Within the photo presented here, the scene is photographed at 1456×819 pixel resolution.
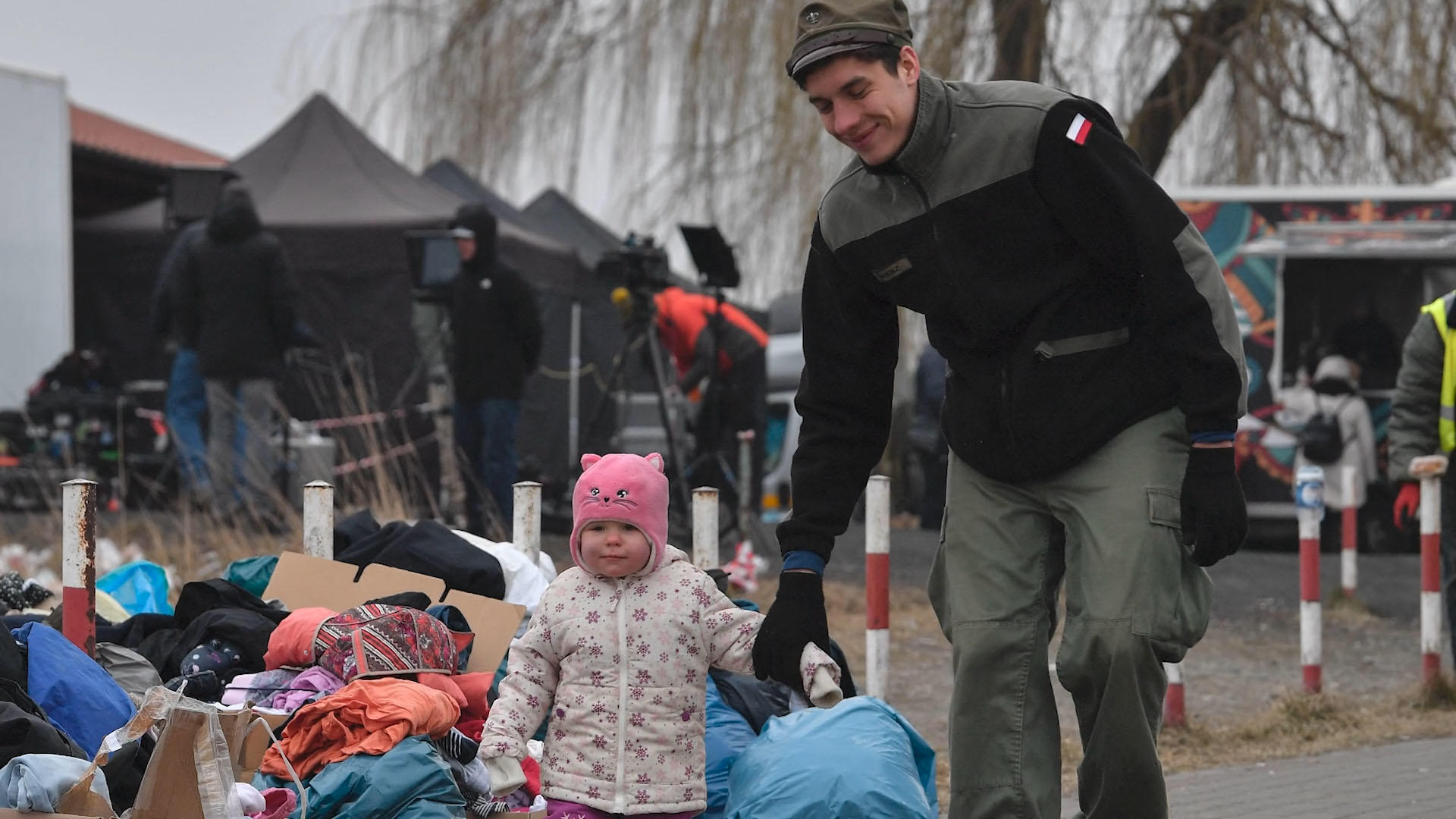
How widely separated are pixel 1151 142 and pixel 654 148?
12.8 ft

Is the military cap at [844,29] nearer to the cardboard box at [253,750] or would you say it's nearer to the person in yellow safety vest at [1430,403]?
the cardboard box at [253,750]

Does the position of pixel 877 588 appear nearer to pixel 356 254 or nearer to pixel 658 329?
pixel 658 329

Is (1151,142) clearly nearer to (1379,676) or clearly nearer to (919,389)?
(919,389)

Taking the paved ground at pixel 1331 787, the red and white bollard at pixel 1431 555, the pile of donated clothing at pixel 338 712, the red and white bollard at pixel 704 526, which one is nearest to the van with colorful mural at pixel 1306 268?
the red and white bollard at pixel 1431 555

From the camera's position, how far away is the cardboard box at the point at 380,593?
5.07 meters

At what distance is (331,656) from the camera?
4.62 metres

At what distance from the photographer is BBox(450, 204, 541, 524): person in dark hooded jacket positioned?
10.7 meters

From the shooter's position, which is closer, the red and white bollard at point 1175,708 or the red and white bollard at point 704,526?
the red and white bollard at point 704,526

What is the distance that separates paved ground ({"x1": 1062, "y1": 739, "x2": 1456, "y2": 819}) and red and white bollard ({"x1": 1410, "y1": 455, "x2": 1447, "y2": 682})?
91cm

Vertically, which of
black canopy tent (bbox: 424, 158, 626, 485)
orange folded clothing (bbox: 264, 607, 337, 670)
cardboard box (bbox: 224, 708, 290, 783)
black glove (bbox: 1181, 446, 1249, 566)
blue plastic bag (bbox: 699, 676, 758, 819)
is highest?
black canopy tent (bbox: 424, 158, 626, 485)

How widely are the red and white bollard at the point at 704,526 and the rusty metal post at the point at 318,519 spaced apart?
3.71 ft

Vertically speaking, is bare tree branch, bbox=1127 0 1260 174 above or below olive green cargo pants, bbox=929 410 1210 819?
above

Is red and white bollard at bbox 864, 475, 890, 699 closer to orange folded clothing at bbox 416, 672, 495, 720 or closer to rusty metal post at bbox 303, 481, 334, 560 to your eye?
orange folded clothing at bbox 416, 672, 495, 720

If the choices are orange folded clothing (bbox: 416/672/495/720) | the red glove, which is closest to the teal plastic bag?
orange folded clothing (bbox: 416/672/495/720)
